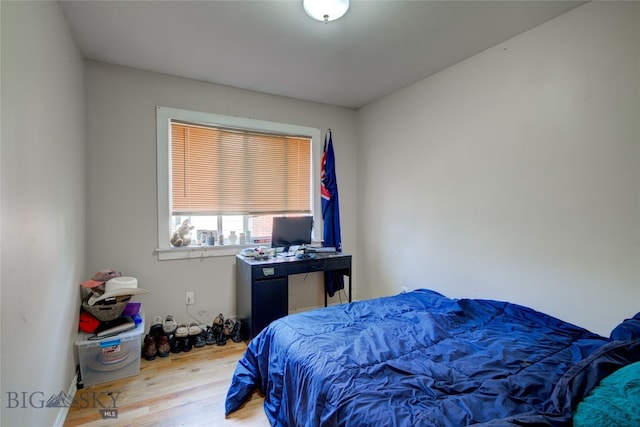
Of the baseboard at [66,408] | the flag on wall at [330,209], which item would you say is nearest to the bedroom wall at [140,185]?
the baseboard at [66,408]

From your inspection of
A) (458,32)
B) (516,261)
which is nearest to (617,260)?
(516,261)

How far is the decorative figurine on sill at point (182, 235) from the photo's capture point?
2955 mm

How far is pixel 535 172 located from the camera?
7.19 feet

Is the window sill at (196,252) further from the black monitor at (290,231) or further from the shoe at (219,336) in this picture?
the shoe at (219,336)

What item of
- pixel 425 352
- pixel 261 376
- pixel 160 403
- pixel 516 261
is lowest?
pixel 160 403

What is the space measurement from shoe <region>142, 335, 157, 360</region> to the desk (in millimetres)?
761

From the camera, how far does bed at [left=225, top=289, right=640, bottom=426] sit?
3.59ft

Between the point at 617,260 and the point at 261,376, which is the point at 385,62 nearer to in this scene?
the point at 617,260

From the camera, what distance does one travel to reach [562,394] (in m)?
1.05

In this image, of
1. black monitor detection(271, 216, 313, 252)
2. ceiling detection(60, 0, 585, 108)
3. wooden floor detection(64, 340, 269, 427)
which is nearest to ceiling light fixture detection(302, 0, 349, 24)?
ceiling detection(60, 0, 585, 108)

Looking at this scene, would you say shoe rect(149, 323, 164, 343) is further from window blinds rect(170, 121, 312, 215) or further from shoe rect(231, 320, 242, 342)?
window blinds rect(170, 121, 312, 215)

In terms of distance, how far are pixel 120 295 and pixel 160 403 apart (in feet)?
2.83

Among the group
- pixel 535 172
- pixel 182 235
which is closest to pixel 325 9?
pixel 535 172

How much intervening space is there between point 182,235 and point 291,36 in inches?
81.1
